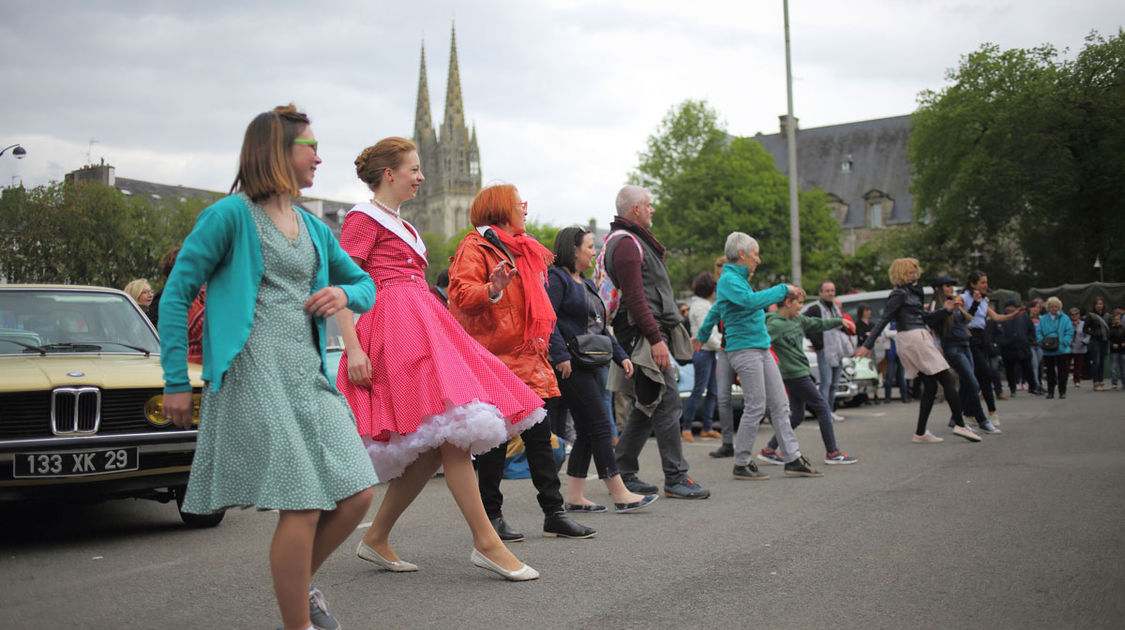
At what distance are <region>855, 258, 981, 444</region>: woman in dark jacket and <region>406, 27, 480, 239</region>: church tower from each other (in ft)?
458

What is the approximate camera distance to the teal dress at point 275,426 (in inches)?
130

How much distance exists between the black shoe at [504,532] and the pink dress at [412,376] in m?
1.18

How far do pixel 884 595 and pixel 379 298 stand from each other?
2.66m

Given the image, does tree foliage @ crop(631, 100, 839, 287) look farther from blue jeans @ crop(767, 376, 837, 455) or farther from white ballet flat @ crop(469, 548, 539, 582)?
white ballet flat @ crop(469, 548, 539, 582)

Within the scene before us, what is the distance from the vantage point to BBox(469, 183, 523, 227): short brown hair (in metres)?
5.72

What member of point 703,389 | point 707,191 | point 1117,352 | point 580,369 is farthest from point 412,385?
point 707,191

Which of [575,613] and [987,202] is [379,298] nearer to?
[575,613]

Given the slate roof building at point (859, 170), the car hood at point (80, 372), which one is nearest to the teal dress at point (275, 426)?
the car hood at point (80, 372)

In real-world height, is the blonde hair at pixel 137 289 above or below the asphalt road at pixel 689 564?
above

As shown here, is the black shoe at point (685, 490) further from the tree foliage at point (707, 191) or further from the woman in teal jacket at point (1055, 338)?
the tree foliage at point (707, 191)

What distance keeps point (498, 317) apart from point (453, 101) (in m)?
156

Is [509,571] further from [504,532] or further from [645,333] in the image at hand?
[645,333]

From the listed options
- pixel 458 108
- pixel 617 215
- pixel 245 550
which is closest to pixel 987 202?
pixel 617 215

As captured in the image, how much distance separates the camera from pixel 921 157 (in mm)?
55125
